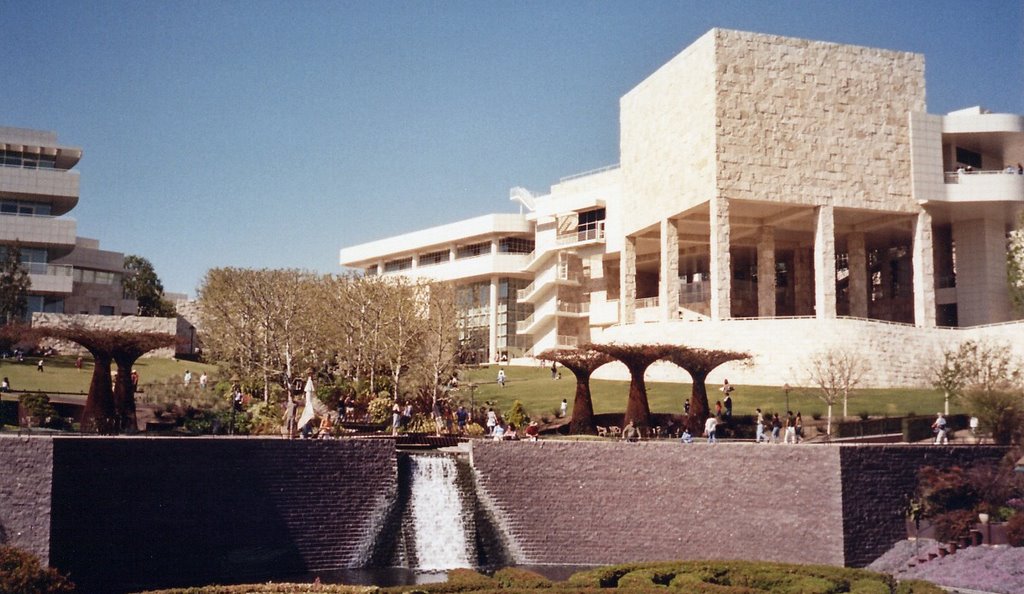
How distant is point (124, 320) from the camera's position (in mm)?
73875

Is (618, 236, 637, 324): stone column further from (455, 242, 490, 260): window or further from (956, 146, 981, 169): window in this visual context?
(956, 146, 981, 169): window

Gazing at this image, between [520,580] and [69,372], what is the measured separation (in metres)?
43.9

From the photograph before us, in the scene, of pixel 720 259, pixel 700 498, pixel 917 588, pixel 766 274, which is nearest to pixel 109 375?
pixel 700 498

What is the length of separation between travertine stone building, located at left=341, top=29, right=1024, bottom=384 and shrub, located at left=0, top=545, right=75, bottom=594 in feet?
145

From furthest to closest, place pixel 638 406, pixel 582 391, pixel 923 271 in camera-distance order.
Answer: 1. pixel 923 271
2. pixel 582 391
3. pixel 638 406

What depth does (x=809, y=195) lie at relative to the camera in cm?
6525

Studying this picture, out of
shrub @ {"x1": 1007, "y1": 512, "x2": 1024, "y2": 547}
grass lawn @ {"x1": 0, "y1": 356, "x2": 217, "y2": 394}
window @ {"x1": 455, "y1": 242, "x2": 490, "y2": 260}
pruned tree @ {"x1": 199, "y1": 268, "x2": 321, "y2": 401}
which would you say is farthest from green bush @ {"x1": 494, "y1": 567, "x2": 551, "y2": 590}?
window @ {"x1": 455, "y1": 242, "x2": 490, "y2": 260}

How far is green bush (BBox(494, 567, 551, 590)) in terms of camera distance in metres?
26.0

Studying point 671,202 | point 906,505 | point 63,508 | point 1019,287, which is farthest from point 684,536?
point 1019,287

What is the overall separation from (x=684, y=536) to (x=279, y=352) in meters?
31.9

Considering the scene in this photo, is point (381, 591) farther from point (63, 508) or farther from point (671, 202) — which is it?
point (671, 202)

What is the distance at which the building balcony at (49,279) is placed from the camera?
76188mm

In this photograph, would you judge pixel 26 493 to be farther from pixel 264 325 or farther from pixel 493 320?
pixel 493 320

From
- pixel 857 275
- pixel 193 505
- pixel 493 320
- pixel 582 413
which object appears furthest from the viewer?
pixel 493 320
